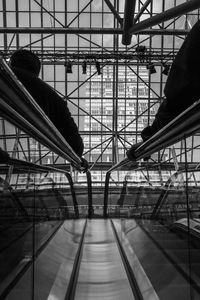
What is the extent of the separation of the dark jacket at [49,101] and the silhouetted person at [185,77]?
142 cm

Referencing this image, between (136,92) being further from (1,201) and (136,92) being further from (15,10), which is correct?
(1,201)

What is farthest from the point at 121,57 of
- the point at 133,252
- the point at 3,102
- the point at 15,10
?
the point at 3,102

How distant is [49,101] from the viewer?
13.3 ft

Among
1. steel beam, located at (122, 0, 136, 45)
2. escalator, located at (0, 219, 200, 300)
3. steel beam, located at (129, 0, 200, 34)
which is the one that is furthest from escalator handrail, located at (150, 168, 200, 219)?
steel beam, located at (129, 0, 200, 34)

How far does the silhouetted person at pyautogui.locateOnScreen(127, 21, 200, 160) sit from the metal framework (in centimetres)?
1820

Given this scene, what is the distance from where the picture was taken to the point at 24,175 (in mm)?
3289

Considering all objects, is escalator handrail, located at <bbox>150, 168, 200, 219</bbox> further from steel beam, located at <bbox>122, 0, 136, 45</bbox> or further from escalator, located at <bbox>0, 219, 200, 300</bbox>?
steel beam, located at <bbox>122, 0, 136, 45</bbox>

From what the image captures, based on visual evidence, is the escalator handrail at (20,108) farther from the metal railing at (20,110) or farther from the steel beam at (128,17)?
the steel beam at (128,17)

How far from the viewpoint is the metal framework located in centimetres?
2156

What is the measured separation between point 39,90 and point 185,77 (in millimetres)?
1794

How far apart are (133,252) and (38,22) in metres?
20.8

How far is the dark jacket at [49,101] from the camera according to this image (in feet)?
12.5

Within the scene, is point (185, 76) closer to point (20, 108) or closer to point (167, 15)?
point (20, 108)

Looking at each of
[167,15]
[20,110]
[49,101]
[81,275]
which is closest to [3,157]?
[20,110]
